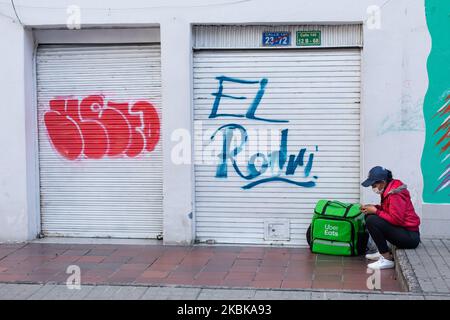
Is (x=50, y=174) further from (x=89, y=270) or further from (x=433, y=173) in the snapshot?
(x=433, y=173)

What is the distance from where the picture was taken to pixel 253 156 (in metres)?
8.66

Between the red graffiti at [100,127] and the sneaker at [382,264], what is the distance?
3.34 metres

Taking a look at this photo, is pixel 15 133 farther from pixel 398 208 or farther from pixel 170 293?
pixel 398 208

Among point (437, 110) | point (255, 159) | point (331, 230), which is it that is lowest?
point (331, 230)

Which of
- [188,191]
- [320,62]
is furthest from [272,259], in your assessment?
[320,62]

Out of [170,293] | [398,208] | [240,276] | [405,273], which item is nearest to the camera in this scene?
[170,293]

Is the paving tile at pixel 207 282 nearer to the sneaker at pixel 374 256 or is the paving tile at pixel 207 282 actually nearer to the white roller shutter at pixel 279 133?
the white roller shutter at pixel 279 133

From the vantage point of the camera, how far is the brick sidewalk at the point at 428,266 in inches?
240

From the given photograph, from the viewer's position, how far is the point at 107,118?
8.97 metres

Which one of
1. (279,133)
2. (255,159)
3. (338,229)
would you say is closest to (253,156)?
(255,159)

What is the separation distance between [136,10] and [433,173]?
4350 mm

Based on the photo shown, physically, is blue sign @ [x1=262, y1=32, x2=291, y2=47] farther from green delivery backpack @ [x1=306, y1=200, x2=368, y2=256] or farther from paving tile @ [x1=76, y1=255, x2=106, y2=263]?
paving tile @ [x1=76, y1=255, x2=106, y2=263]

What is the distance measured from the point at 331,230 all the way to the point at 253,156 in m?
1.46

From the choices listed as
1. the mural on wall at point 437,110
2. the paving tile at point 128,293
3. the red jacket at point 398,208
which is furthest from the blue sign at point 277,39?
the paving tile at point 128,293
